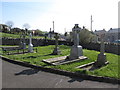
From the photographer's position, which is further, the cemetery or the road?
the cemetery

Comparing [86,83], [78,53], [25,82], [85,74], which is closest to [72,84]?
[86,83]

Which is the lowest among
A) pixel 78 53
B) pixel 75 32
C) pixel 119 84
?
pixel 119 84

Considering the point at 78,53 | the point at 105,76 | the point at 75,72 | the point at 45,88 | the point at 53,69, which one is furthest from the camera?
the point at 78,53

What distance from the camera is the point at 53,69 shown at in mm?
6703

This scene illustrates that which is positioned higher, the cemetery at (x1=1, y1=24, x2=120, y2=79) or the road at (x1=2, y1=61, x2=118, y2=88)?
the cemetery at (x1=1, y1=24, x2=120, y2=79)

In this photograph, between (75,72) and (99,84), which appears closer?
(99,84)

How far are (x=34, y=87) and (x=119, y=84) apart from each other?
3.73 metres

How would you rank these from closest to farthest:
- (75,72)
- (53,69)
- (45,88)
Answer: (45,88) < (75,72) < (53,69)

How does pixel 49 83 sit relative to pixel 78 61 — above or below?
below

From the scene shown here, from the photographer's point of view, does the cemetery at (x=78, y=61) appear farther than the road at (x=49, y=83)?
Yes

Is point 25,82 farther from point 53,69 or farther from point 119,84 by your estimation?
point 119,84

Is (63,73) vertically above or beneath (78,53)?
beneath

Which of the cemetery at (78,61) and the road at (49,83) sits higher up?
the cemetery at (78,61)

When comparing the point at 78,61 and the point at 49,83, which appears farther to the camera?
the point at 78,61
